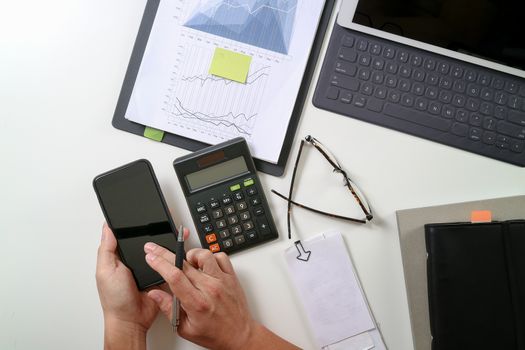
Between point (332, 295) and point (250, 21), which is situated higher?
point (250, 21)

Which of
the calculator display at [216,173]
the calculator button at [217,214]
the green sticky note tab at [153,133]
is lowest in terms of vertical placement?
the calculator button at [217,214]

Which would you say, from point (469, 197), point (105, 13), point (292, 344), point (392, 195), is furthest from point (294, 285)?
point (105, 13)

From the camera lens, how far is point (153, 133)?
0.75 meters

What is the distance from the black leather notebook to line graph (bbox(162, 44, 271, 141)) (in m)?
0.35

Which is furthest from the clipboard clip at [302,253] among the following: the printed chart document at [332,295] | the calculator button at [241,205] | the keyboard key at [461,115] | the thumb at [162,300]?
the keyboard key at [461,115]

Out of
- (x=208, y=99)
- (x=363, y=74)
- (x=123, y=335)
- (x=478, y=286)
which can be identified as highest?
(x=363, y=74)

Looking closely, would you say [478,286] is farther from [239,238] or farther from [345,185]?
[239,238]

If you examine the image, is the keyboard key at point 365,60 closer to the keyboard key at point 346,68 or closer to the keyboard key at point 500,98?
the keyboard key at point 346,68

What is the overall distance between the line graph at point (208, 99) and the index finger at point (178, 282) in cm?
22

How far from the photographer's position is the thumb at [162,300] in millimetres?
689

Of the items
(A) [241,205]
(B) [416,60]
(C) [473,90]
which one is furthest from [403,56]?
(A) [241,205]

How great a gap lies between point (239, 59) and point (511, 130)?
1.48 feet

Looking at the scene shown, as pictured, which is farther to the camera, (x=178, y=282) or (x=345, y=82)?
(x=345, y=82)

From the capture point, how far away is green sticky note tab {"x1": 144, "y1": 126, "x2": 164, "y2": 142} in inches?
29.4
